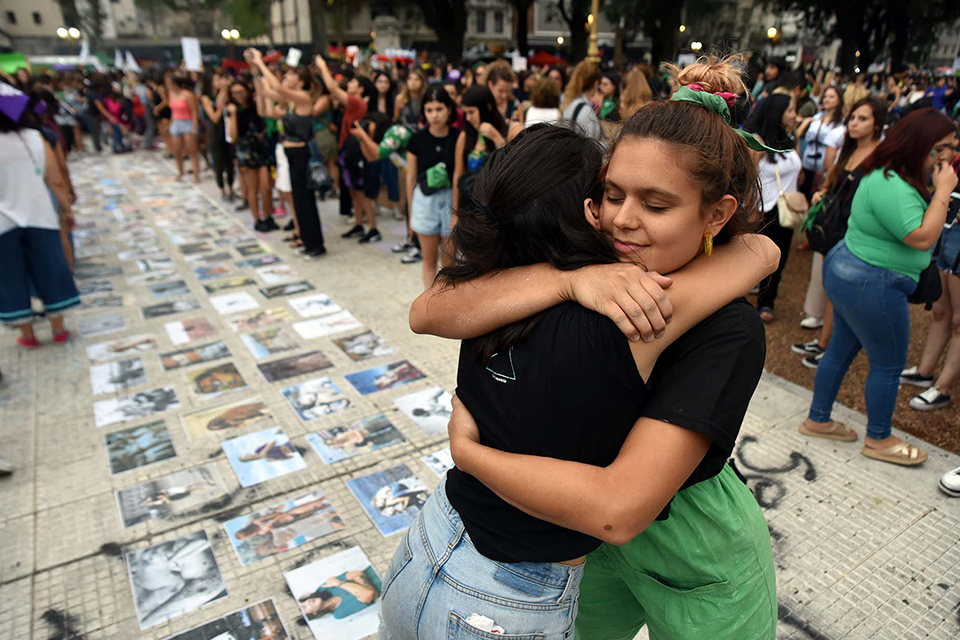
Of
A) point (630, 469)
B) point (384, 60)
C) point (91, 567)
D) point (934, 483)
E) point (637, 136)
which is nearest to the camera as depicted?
point (630, 469)

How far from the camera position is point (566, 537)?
3.70 ft

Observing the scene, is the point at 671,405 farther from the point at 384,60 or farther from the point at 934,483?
the point at 384,60

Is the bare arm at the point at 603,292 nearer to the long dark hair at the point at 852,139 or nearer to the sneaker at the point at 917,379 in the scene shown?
the long dark hair at the point at 852,139

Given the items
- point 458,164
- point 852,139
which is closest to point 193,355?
point 458,164

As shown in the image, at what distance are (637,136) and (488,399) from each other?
0.55 m

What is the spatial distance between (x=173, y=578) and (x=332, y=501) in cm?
71

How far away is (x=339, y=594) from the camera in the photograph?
2.40 meters

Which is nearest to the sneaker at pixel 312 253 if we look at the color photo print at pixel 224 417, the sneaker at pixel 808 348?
the color photo print at pixel 224 417

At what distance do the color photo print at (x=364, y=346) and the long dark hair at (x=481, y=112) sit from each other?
162 cm

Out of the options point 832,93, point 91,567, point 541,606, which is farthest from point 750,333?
point 832,93

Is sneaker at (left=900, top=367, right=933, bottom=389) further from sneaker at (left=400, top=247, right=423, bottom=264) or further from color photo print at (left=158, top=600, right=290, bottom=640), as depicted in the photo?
sneaker at (left=400, top=247, right=423, bottom=264)

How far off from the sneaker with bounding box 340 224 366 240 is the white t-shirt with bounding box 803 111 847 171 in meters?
5.06

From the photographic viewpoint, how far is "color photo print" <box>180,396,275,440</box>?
3.50 metres

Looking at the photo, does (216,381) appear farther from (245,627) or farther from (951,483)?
(951,483)
